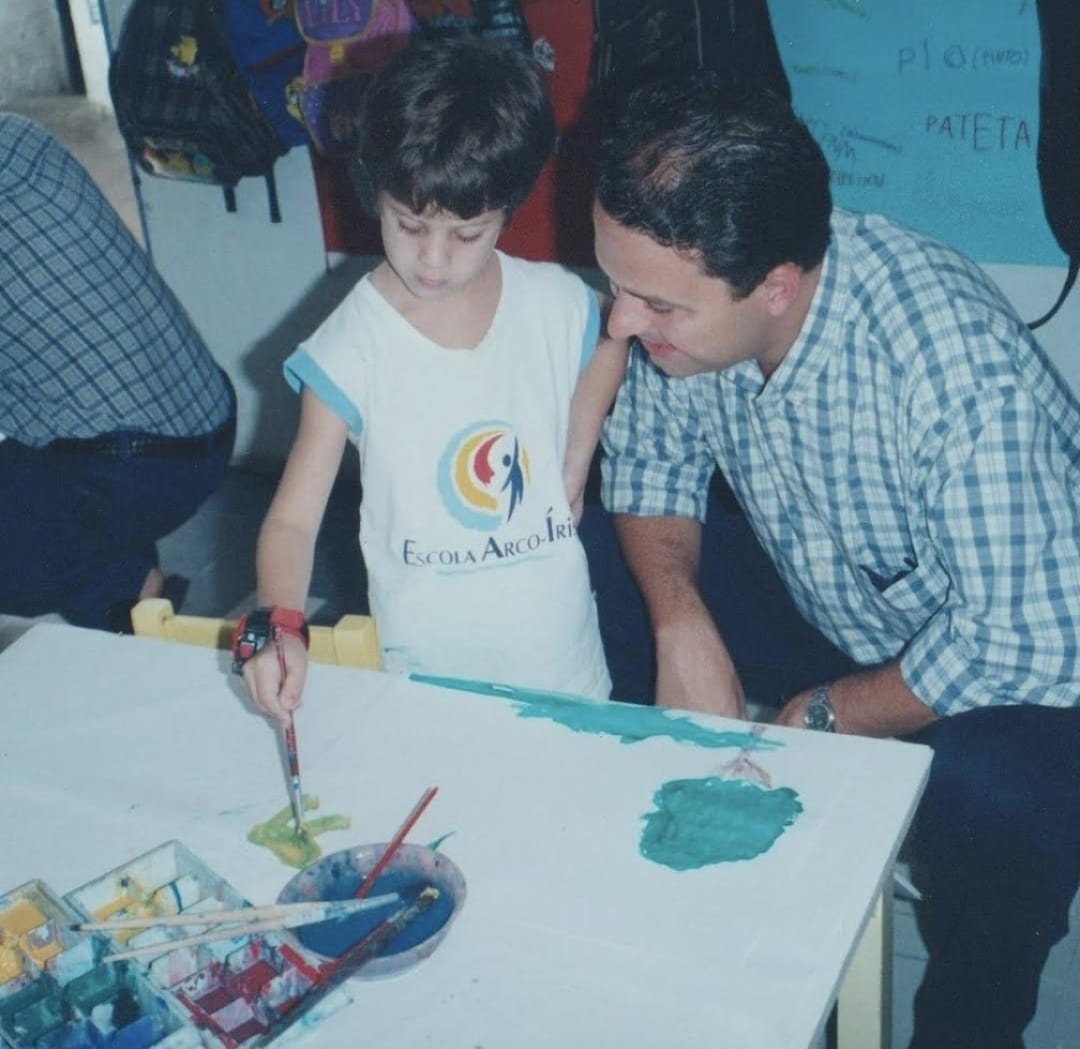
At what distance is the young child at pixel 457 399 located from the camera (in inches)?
60.0

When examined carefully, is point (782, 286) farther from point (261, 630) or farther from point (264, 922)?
point (264, 922)

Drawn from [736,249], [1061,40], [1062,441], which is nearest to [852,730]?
[1062,441]

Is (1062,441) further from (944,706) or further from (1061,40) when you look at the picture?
(1061,40)

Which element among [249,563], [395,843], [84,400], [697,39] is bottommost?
[249,563]

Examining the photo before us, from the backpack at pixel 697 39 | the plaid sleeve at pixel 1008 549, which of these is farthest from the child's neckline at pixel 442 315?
the backpack at pixel 697 39

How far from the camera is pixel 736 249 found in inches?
60.7

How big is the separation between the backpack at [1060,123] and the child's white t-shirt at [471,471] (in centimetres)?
113

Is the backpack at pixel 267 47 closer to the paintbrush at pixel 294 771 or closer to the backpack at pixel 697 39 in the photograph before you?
the backpack at pixel 697 39

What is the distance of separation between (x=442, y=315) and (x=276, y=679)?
55 cm

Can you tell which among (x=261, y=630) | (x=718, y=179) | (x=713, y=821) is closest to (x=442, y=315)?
(x=718, y=179)

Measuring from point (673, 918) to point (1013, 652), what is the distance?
0.66 metres

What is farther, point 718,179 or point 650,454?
point 650,454

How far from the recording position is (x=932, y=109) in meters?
2.50

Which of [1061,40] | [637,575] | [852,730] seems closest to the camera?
[852,730]
